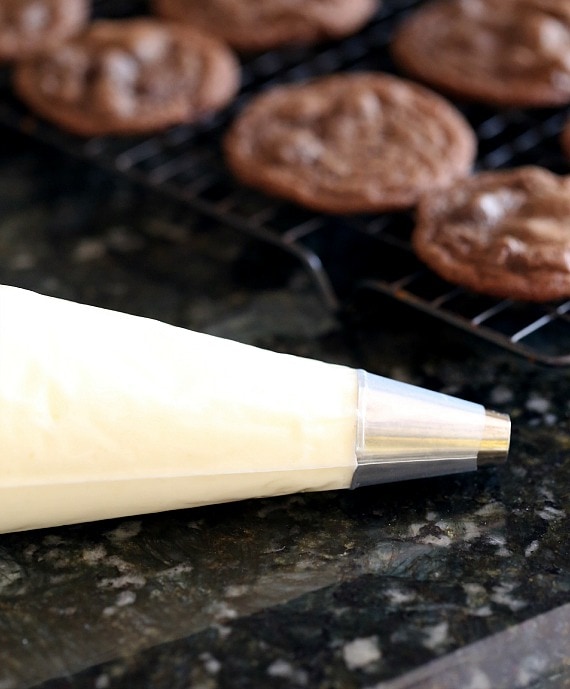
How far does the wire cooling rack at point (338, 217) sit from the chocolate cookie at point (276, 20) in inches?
4.2

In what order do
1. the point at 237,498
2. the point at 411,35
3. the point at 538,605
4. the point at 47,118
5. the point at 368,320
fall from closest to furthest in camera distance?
the point at 538,605
the point at 237,498
the point at 368,320
the point at 47,118
the point at 411,35

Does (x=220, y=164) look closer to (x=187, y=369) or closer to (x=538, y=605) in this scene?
(x=187, y=369)

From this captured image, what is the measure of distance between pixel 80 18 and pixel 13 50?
0.20m

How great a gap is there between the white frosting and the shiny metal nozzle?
22 mm

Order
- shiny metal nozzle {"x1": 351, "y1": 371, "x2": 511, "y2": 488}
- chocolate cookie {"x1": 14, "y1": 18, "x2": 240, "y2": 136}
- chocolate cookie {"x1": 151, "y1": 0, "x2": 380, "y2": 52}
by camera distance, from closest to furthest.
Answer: shiny metal nozzle {"x1": 351, "y1": 371, "x2": 511, "y2": 488}, chocolate cookie {"x1": 14, "y1": 18, "x2": 240, "y2": 136}, chocolate cookie {"x1": 151, "y1": 0, "x2": 380, "y2": 52}

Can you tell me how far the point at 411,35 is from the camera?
2281mm

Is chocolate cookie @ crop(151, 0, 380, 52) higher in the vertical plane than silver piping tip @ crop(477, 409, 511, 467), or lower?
higher

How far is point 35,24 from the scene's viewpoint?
7.73ft

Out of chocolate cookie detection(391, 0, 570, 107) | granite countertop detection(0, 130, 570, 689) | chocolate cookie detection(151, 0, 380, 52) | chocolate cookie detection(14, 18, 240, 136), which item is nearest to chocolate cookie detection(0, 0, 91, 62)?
chocolate cookie detection(14, 18, 240, 136)

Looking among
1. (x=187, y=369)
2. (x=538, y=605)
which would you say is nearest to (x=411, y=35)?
(x=187, y=369)

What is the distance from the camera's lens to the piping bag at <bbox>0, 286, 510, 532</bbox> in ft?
4.03

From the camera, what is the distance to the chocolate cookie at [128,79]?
2.07 meters

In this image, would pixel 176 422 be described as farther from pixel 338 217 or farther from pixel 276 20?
pixel 276 20

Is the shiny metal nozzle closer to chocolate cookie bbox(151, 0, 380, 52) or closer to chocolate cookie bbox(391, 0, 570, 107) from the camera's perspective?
chocolate cookie bbox(391, 0, 570, 107)
